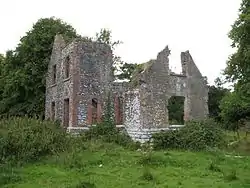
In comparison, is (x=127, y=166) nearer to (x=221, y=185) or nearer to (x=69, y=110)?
(x=221, y=185)

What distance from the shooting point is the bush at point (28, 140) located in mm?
15938

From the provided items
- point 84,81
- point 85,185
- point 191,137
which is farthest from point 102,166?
point 84,81

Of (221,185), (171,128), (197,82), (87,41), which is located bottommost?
(221,185)

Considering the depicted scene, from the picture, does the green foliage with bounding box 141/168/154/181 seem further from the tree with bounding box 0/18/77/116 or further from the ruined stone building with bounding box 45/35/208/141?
the tree with bounding box 0/18/77/116

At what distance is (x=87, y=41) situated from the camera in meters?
24.9

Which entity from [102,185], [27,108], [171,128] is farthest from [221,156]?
[27,108]

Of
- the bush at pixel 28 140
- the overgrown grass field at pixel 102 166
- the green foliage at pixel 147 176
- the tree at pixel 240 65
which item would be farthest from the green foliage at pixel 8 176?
the tree at pixel 240 65

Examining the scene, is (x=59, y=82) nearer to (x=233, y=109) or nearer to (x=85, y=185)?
(x=233, y=109)

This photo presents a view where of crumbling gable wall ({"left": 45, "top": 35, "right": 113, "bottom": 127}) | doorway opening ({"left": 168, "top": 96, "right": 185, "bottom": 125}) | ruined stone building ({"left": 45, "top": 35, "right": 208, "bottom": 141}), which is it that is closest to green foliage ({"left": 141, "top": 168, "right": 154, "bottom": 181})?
ruined stone building ({"left": 45, "top": 35, "right": 208, "bottom": 141})

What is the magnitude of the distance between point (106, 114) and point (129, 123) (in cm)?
299

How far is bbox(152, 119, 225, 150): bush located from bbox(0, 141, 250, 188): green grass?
1.84 m

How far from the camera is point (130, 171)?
1440 cm

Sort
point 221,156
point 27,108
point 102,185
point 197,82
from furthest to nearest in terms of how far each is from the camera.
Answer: point 27,108 < point 197,82 < point 221,156 < point 102,185

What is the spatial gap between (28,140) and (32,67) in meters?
15.6
